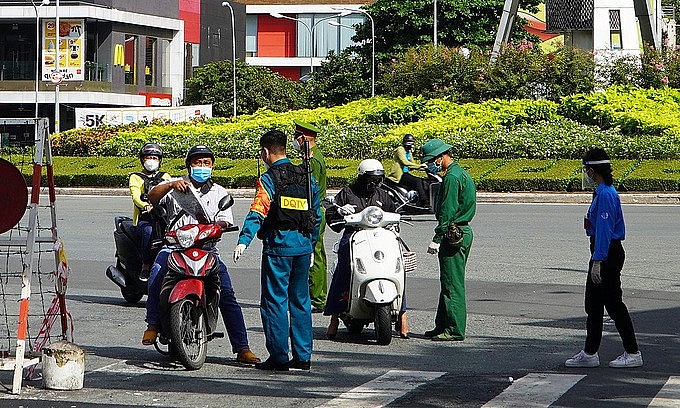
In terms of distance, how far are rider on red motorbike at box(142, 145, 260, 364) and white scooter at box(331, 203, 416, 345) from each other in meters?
1.33

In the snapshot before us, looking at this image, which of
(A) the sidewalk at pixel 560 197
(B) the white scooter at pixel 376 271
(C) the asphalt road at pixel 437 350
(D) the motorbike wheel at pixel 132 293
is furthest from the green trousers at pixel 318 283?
(A) the sidewalk at pixel 560 197

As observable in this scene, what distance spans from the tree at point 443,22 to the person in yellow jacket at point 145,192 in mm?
44503

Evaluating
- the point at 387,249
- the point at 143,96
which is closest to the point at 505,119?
A: the point at 387,249

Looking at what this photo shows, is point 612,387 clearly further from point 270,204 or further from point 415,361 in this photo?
point 270,204

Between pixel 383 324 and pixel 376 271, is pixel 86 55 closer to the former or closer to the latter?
pixel 376 271

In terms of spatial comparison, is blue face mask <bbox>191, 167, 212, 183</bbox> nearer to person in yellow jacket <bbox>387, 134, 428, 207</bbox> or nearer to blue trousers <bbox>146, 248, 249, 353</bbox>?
blue trousers <bbox>146, 248, 249, 353</bbox>

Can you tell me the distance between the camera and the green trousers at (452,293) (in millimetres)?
10750

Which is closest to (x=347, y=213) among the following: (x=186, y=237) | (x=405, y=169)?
(x=186, y=237)

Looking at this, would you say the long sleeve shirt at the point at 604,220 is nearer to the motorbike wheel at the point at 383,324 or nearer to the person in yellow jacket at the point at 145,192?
the motorbike wheel at the point at 383,324

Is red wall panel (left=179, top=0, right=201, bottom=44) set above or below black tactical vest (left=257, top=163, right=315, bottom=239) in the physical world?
above

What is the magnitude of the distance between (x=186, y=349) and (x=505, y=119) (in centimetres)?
2576

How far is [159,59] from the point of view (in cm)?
7388

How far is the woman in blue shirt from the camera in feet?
30.7

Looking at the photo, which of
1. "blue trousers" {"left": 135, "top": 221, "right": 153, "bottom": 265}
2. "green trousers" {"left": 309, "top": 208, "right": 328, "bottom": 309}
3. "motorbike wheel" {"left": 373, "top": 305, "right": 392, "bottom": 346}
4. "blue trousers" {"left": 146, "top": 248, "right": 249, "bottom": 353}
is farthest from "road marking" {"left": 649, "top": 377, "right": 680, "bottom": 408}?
"blue trousers" {"left": 135, "top": 221, "right": 153, "bottom": 265}
